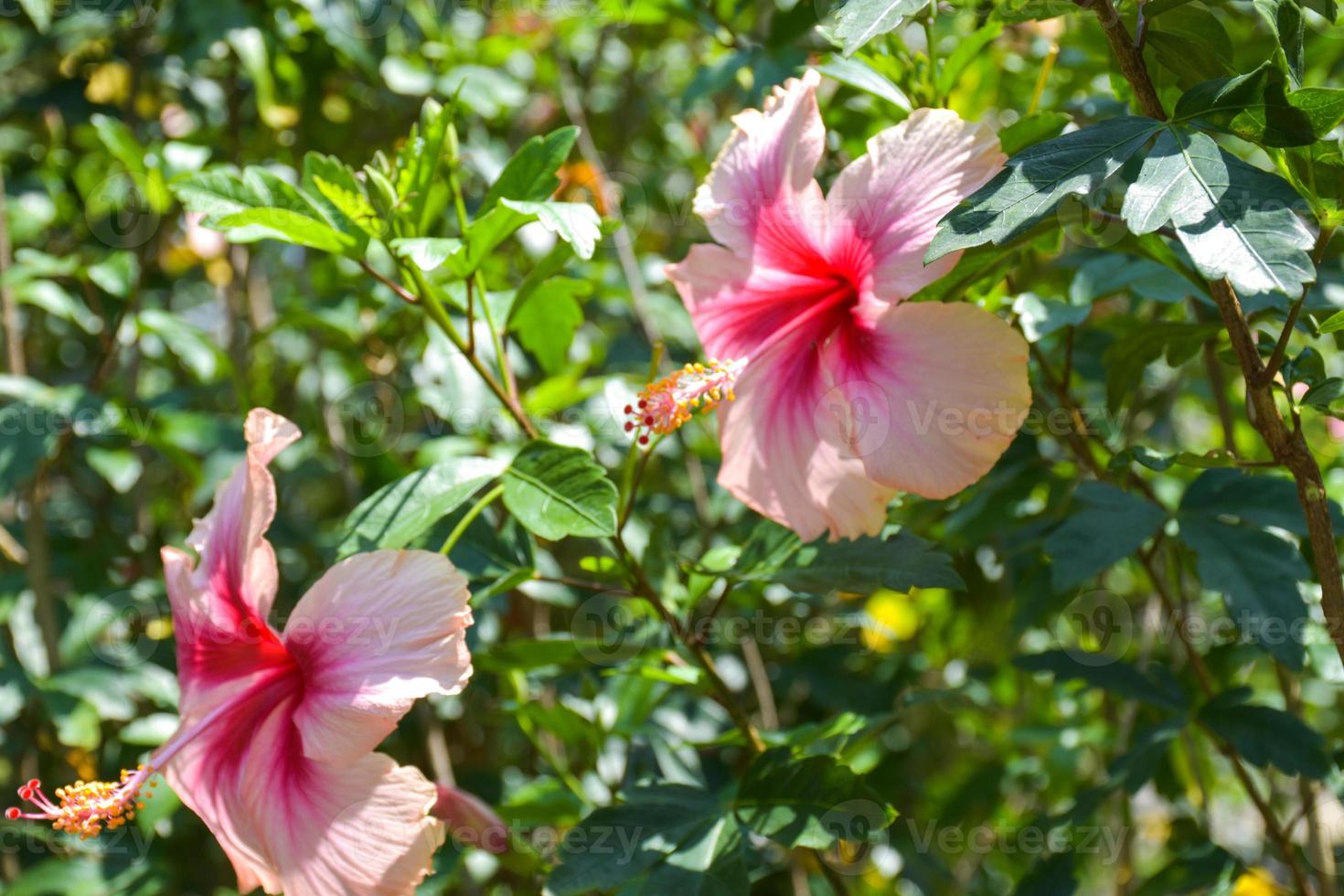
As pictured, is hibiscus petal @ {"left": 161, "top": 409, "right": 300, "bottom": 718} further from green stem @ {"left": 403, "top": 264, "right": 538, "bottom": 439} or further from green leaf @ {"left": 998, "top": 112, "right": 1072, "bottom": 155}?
green leaf @ {"left": 998, "top": 112, "right": 1072, "bottom": 155}

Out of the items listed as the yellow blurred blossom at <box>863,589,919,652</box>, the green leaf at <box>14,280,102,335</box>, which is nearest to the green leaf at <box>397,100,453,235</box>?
the green leaf at <box>14,280,102,335</box>

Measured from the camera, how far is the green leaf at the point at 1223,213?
0.82 meters

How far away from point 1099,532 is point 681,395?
486 millimetres

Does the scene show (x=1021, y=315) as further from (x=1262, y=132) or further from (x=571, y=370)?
(x=571, y=370)

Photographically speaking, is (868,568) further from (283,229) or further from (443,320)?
(283,229)

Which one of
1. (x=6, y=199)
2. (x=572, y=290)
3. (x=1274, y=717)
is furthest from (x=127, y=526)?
(x=1274, y=717)

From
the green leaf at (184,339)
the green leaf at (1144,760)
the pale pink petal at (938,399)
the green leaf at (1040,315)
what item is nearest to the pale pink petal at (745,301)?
the pale pink petal at (938,399)

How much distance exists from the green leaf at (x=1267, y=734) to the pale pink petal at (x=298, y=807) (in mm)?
895

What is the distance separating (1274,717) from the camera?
4.50 feet

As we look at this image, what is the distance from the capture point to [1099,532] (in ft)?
4.22

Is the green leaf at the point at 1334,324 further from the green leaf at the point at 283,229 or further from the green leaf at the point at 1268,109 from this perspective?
the green leaf at the point at 283,229

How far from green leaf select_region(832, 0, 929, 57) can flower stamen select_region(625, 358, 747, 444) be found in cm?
33

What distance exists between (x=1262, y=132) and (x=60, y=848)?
1770 millimetres

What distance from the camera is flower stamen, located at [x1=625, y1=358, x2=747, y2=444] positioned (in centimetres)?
113
